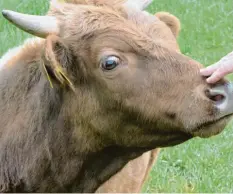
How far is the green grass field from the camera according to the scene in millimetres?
8766

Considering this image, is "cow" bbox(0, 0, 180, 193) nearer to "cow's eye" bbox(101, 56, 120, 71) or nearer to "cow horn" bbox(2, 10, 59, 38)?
"cow horn" bbox(2, 10, 59, 38)

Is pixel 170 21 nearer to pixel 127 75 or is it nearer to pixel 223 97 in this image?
pixel 127 75

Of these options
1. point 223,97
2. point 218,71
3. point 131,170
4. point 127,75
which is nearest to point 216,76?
point 218,71

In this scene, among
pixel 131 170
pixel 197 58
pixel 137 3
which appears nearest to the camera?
pixel 137 3

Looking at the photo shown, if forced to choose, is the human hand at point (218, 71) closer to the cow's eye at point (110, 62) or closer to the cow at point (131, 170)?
the cow's eye at point (110, 62)

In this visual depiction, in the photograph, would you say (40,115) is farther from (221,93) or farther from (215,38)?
(215,38)

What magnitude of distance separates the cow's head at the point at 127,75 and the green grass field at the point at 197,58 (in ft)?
9.17

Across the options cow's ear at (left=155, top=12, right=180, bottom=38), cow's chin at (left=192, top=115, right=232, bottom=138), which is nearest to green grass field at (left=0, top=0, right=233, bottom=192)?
cow's ear at (left=155, top=12, right=180, bottom=38)

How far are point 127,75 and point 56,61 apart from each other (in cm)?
50

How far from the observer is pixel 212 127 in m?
5.64

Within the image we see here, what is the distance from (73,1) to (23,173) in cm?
133

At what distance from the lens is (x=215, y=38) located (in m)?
14.0

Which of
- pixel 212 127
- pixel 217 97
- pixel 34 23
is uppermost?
pixel 34 23

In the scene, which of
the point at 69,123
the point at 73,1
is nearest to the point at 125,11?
the point at 73,1
